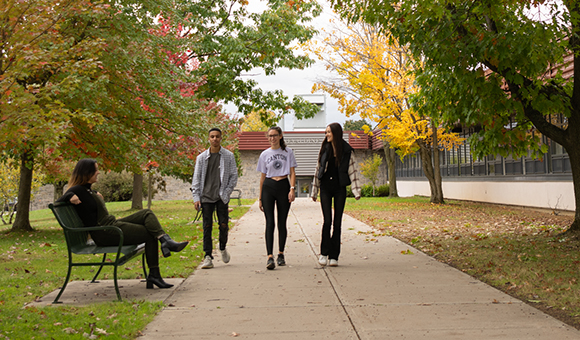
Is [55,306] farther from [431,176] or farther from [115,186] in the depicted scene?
[115,186]

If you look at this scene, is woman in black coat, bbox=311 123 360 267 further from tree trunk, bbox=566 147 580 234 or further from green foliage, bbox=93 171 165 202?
green foliage, bbox=93 171 165 202

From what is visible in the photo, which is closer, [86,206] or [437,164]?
[86,206]

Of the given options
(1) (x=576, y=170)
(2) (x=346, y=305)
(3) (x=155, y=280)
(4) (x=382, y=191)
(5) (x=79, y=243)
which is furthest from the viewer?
(4) (x=382, y=191)

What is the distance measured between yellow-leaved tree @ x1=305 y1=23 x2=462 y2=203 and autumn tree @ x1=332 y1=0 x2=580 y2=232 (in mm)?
10500

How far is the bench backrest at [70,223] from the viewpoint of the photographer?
5.05 metres

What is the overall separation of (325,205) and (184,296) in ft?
8.27

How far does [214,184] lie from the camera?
7.29 metres

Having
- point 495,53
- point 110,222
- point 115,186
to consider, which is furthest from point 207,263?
point 115,186

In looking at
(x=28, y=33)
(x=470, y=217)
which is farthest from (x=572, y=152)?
(x=28, y=33)

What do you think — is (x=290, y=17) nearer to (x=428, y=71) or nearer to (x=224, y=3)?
(x=224, y=3)

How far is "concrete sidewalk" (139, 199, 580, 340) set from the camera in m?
4.02

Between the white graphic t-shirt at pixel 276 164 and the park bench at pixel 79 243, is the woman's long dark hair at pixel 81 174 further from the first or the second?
the white graphic t-shirt at pixel 276 164

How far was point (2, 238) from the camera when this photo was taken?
11953 millimetres

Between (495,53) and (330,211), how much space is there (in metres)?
3.62
